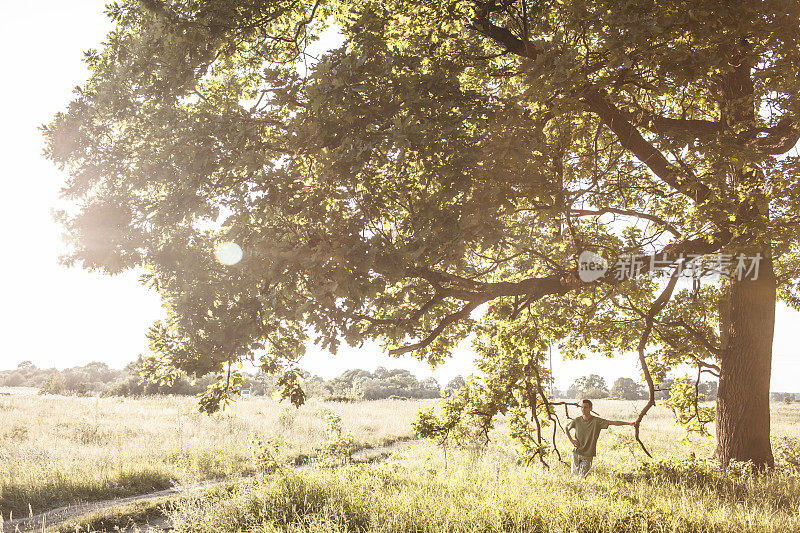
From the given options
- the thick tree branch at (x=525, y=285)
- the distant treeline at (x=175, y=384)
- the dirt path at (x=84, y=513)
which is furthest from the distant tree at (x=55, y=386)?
the thick tree branch at (x=525, y=285)

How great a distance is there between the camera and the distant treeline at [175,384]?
41.6 metres

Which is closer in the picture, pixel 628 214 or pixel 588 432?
pixel 588 432

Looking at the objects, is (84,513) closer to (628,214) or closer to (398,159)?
(398,159)

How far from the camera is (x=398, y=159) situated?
5355mm

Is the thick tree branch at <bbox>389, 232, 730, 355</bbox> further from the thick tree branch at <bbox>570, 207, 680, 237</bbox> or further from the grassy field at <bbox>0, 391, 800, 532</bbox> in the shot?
the grassy field at <bbox>0, 391, 800, 532</bbox>

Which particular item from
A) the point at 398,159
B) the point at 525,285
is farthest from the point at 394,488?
the point at 398,159

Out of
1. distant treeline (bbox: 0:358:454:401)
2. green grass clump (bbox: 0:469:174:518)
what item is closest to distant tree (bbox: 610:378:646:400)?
distant treeline (bbox: 0:358:454:401)

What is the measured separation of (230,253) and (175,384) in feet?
139

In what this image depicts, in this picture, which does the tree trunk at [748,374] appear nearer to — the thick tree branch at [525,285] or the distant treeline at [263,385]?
the thick tree branch at [525,285]

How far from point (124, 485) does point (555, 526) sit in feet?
35.7

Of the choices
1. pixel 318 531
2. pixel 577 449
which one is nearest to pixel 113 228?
pixel 318 531

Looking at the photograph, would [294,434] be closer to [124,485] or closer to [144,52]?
[124,485]

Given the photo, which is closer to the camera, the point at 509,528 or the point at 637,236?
the point at 509,528

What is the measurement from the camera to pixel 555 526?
572cm
